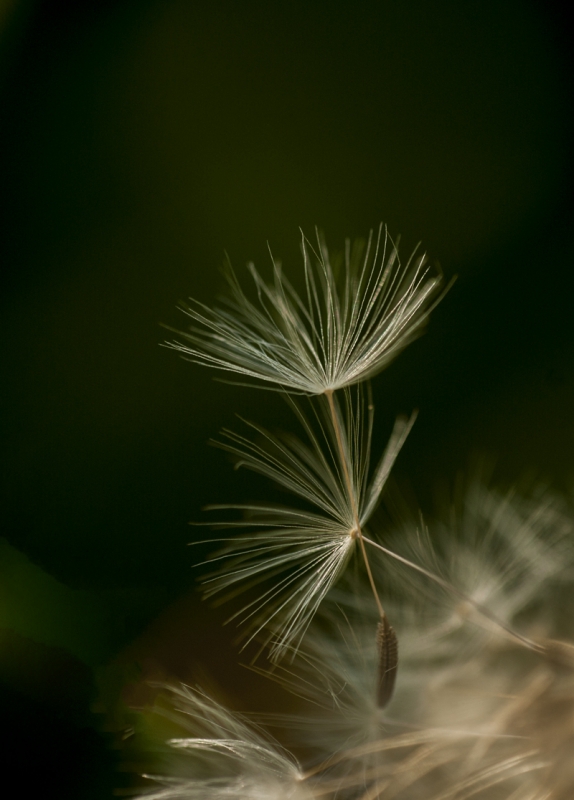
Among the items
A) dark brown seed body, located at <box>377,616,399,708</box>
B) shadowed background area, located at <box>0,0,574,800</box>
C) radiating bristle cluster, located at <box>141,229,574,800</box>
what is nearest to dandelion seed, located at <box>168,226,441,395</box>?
radiating bristle cluster, located at <box>141,229,574,800</box>

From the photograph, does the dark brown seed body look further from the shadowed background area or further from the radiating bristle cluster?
the shadowed background area

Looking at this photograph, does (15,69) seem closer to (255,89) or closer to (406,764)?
(255,89)

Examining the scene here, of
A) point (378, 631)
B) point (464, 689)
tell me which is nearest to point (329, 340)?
point (378, 631)

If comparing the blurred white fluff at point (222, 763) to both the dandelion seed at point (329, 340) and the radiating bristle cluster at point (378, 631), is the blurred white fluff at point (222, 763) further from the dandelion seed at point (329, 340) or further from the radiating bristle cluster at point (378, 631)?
the dandelion seed at point (329, 340)

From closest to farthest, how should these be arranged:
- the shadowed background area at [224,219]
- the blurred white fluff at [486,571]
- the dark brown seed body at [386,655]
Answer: the dark brown seed body at [386,655] < the blurred white fluff at [486,571] < the shadowed background area at [224,219]

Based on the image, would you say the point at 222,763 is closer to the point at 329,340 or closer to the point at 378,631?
the point at 378,631

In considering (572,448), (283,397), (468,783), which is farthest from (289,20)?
(468,783)

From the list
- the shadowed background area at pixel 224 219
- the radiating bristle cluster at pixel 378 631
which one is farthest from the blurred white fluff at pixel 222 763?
the shadowed background area at pixel 224 219
